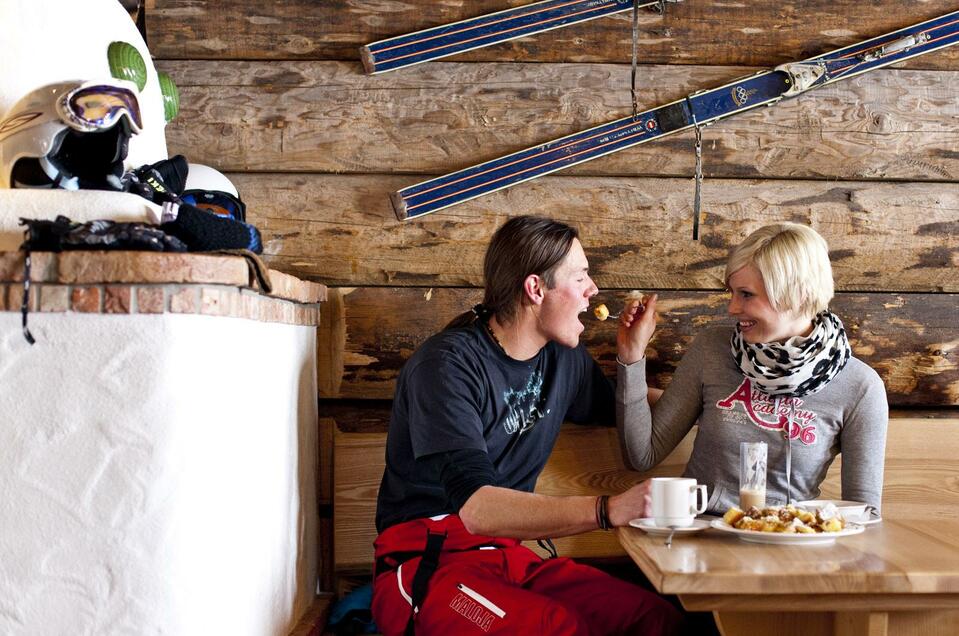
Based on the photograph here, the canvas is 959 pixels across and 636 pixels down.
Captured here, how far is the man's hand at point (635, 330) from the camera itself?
2354 millimetres

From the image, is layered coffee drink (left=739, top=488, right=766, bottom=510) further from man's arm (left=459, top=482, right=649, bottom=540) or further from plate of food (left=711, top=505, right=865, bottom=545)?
man's arm (left=459, top=482, right=649, bottom=540)

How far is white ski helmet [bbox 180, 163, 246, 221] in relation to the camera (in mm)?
2088

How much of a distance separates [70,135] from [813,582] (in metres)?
1.60

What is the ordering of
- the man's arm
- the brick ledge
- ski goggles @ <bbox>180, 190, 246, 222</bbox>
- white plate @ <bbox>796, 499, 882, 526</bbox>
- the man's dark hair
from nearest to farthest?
the brick ledge
the man's arm
white plate @ <bbox>796, 499, 882, 526</bbox>
ski goggles @ <bbox>180, 190, 246, 222</bbox>
the man's dark hair

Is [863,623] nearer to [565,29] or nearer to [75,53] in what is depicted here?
[565,29]

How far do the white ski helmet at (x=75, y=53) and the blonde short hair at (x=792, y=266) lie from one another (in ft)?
4.83

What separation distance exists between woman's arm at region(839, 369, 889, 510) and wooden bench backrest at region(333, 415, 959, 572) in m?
0.33

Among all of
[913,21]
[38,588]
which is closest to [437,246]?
[38,588]

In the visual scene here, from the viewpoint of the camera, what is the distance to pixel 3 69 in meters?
1.89

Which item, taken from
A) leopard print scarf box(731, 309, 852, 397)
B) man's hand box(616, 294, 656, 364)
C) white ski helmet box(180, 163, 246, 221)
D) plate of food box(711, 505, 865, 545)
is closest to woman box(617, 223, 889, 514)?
leopard print scarf box(731, 309, 852, 397)

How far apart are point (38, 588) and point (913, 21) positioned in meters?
2.64

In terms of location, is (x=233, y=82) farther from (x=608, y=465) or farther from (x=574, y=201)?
(x=608, y=465)

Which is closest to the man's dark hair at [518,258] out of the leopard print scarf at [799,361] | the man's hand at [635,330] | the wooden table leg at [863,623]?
the man's hand at [635,330]

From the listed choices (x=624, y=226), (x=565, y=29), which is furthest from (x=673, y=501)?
(x=565, y=29)
